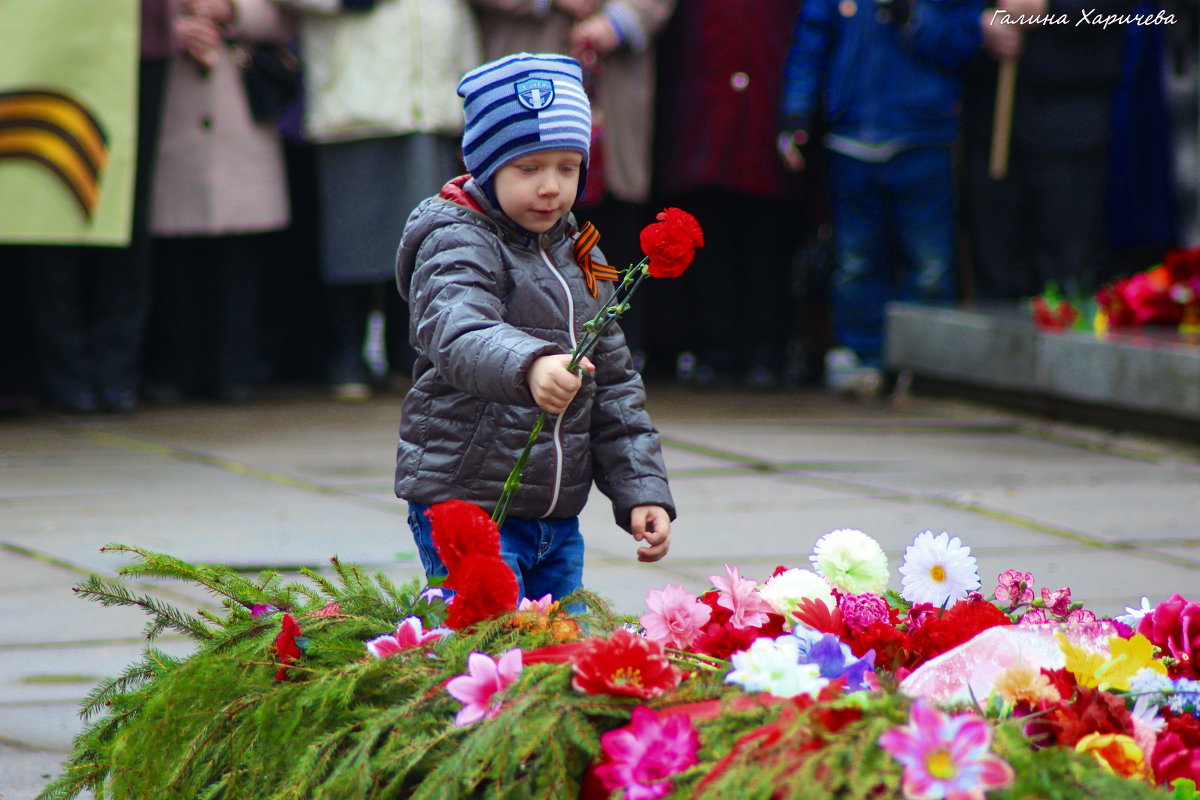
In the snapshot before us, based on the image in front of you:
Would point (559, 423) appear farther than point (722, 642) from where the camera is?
Yes

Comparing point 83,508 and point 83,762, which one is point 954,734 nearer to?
point 83,762

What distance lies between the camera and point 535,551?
3221 millimetres

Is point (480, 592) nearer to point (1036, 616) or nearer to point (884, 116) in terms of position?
point (1036, 616)

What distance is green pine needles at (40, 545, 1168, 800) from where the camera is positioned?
1873mm

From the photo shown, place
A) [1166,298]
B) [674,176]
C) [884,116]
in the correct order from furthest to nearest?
[674,176] < [884,116] < [1166,298]

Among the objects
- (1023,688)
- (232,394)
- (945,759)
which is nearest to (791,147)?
(232,394)

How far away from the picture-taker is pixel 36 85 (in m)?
6.84

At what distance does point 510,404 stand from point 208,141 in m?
4.79

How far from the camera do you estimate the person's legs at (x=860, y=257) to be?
8.20 m

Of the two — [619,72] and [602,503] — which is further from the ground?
[619,72]

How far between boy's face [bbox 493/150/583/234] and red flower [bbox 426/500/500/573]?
69 cm

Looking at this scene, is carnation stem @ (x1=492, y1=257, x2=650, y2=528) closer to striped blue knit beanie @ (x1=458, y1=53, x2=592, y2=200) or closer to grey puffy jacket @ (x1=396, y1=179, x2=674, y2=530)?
grey puffy jacket @ (x1=396, y1=179, x2=674, y2=530)

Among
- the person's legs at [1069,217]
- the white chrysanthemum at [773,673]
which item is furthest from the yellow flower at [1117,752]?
the person's legs at [1069,217]

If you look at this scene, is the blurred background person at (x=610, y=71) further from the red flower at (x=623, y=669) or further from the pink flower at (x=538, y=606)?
the red flower at (x=623, y=669)
